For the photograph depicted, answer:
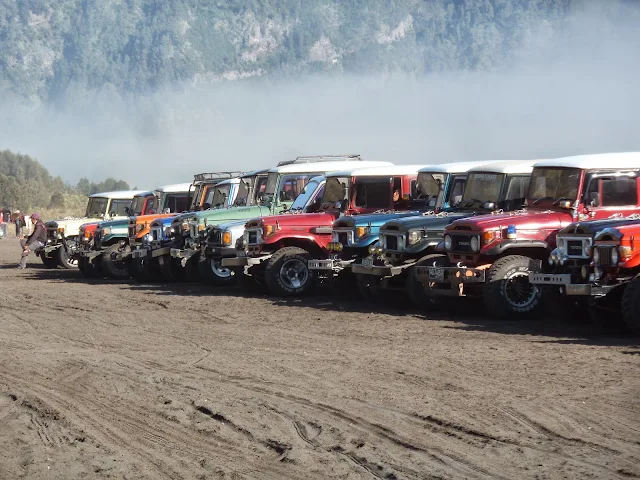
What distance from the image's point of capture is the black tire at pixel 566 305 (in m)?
13.8

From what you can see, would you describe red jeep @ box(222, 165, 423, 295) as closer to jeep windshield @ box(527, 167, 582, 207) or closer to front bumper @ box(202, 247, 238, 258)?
front bumper @ box(202, 247, 238, 258)

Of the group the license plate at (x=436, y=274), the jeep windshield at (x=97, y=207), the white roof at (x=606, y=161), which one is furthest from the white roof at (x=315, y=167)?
the jeep windshield at (x=97, y=207)

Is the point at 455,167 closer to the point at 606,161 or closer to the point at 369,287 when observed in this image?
the point at 369,287

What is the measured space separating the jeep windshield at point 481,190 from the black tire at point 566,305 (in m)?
2.80

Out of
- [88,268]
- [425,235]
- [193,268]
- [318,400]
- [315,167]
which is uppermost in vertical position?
[315,167]

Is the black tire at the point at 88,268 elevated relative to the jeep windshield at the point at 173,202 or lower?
lower

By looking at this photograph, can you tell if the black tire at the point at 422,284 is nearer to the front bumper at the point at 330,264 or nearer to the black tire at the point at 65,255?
the front bumper at the point at 330,264

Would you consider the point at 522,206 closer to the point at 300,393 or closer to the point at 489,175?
the point at 489,175

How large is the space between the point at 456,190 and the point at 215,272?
549cm

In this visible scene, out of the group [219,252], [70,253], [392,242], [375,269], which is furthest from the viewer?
[70,253]

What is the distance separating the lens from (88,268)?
26.2 metres

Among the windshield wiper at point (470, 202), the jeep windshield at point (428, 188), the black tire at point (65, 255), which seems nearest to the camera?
the windshield wiper at point (470, 202)

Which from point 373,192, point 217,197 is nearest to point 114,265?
point 217,197

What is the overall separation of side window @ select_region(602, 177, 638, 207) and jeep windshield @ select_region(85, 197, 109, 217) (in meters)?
17.9
